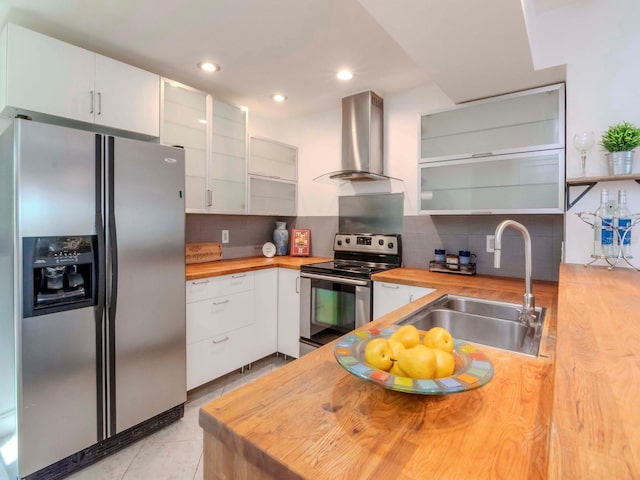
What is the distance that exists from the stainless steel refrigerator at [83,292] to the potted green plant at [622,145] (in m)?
2.43

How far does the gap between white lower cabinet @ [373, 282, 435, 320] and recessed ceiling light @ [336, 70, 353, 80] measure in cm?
159

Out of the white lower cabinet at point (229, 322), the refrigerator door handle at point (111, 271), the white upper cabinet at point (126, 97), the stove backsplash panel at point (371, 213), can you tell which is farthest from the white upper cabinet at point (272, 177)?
the refrigerator door handle at point (111, 271)

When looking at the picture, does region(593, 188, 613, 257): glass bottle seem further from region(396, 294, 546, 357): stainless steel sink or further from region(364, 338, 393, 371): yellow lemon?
region(364, 338, 393, 371): yellow lemon

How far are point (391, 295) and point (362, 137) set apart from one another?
4.60 ft

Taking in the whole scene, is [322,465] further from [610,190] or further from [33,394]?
[610,190]

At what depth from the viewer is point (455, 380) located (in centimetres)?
70

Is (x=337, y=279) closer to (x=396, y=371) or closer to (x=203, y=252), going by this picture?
(x=203, y=252)

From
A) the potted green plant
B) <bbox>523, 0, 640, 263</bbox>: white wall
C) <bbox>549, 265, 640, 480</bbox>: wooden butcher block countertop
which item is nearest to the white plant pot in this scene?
the potted green plant

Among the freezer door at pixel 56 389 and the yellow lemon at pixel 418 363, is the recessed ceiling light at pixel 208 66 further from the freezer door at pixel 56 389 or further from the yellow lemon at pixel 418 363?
the yellow lemon at pixel 418 363

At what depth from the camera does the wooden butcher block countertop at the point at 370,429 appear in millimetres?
546

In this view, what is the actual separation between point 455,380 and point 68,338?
1825 mm

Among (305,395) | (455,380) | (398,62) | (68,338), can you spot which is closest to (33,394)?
(68,338)

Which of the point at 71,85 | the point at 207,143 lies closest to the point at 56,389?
the point at 71,85

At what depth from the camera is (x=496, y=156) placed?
224 centimetres
